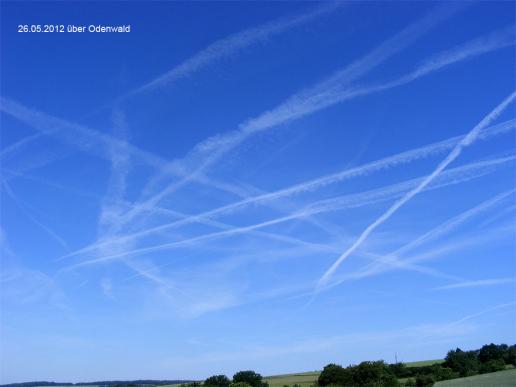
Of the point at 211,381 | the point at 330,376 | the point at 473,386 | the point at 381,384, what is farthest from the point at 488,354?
the point at 473,386

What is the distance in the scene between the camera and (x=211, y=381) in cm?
19050

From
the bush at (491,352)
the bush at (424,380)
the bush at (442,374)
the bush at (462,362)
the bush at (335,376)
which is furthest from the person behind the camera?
the bush at (491,352)

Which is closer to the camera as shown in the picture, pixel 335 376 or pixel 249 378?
pixel 335 376

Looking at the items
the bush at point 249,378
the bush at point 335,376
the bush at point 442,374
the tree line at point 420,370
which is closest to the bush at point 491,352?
the tree line at point 420,370

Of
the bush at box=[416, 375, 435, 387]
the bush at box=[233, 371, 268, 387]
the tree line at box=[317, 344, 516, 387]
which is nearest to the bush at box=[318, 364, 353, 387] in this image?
the tree line at box=[317, 344, 516, 387]

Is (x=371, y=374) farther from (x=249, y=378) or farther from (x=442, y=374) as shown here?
(x=249, y=378)

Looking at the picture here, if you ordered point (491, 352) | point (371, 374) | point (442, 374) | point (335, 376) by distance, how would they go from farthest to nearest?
point (491, 352) → point (442, 374) → point (335, 376) → point (371, 374)

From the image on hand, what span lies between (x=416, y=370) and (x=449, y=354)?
18579 millimetres

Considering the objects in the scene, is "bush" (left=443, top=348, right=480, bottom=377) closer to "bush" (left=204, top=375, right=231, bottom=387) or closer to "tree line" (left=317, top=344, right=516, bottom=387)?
"tree line" (left=317, top=344, right=516, bottom=387)

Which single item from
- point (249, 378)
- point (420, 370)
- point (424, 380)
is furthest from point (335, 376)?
point (249, 378)

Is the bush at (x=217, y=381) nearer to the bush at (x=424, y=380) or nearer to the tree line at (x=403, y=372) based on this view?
the tree line at (x=403, y=372)

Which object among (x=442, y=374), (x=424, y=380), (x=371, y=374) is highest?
(x=371, y=374)

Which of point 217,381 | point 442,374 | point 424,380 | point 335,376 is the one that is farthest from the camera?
point 217,381

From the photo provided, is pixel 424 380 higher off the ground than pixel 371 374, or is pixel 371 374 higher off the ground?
pixel 371 374
